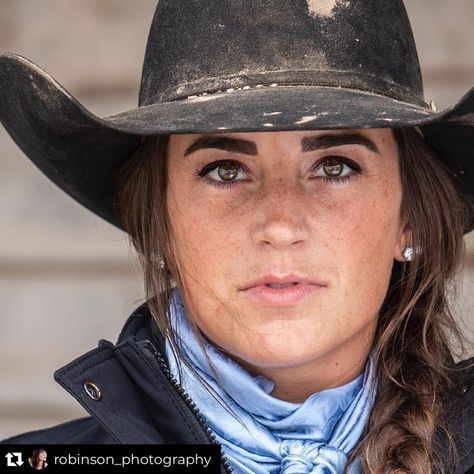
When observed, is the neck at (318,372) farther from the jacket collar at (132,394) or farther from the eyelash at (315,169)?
the eyelash at (315,169)

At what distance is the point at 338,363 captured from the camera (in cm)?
271

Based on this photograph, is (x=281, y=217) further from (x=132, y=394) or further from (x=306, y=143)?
(x=132, y=394)

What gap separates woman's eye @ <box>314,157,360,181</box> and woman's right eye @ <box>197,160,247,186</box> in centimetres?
16

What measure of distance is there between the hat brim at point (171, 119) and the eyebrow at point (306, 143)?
0.11 metres

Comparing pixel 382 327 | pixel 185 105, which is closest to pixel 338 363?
pixel 382 327

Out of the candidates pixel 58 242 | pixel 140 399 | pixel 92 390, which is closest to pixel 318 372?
pixel 140 399

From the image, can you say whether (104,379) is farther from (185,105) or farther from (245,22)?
(245,22)

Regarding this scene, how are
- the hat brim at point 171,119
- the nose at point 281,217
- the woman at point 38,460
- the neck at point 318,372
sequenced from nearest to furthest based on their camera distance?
the hat brim at point 171,119 < the nose at point 281,217 < the woman at point 38,460 < the neck at point 318,372

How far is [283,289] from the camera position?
2.51 meters

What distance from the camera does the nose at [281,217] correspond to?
2.48 m

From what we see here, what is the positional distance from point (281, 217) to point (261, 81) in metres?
0.27

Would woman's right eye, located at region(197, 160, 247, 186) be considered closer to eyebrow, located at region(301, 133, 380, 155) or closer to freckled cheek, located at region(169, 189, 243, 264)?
freckled cheek, located at region(169, 189, 243, 264)

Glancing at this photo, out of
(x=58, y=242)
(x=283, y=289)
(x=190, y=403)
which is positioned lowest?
(x=190, y=403)

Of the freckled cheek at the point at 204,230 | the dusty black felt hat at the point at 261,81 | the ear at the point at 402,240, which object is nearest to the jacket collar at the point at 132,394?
the freckled cheek at the point at 204,230
